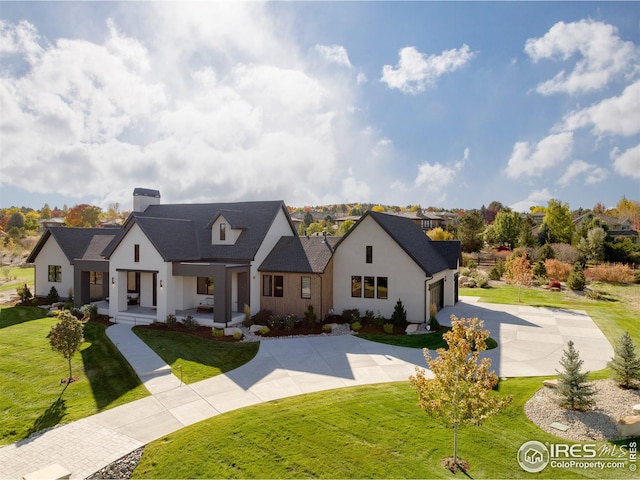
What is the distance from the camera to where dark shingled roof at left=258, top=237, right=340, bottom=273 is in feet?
81.7

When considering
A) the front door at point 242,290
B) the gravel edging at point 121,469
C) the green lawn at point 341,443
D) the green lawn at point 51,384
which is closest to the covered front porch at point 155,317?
the front door at point 242,290

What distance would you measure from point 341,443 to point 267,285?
52.8 ft

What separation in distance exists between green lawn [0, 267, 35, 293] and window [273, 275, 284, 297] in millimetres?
30286

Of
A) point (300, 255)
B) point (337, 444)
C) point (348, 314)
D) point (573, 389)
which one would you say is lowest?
point (337, 444)

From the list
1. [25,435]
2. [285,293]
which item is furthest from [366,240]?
[25,435]

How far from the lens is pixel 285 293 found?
998 inches

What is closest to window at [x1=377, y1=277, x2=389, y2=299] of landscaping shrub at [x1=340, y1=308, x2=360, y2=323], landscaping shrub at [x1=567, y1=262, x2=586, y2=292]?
landscaping shrub at [x1=340, y1=308, x2=360, y2=323]

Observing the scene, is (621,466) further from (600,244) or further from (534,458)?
(600,244)

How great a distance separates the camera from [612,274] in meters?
40.8

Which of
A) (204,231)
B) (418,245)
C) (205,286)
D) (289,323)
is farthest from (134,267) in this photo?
(418,245)

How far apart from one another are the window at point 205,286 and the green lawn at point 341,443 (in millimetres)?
14608

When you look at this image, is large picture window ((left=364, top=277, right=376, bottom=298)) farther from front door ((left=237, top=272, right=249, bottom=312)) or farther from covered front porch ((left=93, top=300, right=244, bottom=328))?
covered front porch ((left=93, top=300, right=244, bottom=328))

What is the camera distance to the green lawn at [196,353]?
16534 mm

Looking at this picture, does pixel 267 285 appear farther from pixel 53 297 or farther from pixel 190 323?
pixel 53 297
